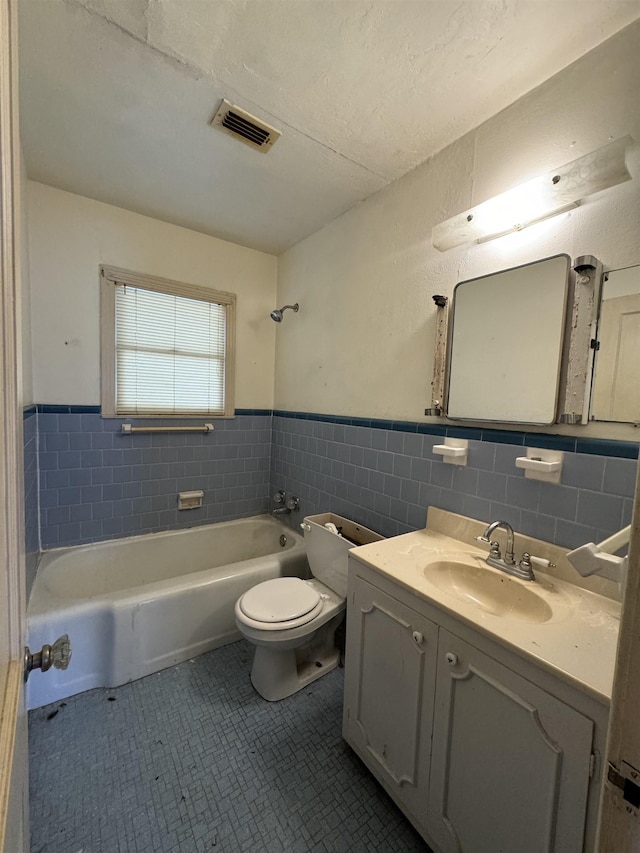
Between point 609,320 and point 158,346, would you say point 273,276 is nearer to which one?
point 158,346

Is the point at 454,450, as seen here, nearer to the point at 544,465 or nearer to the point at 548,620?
the point at 544,465

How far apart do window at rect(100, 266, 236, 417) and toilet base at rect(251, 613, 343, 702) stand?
1.66 meters

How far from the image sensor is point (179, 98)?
4.47ft

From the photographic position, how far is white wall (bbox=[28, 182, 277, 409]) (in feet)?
6.61

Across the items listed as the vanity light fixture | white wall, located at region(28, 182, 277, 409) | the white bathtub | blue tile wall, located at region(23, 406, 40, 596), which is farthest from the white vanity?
white wall, located at region(28, 182, 277, 409)

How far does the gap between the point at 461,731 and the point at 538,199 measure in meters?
1.70

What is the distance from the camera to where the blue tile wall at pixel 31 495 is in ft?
5.56

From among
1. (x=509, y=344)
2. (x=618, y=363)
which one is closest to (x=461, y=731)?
(x=618, y=363)

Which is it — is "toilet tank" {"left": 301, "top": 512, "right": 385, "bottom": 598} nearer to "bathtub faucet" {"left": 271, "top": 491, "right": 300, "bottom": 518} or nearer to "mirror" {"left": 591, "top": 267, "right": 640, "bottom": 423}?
"bathtub faucet" {"left": 271, "top": 491, "right": 300, "bottom": 518}

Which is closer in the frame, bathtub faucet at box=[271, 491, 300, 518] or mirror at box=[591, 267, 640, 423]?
mirror at box=[591, 267, 640, 423]

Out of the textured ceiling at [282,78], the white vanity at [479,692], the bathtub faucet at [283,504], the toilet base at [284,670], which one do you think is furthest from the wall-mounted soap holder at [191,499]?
the textured ceiling at [282,78]

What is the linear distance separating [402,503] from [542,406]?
Result: 80cm

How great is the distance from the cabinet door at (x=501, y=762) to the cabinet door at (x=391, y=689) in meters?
0.05

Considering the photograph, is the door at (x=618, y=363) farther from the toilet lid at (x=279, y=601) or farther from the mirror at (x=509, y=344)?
the toilet lid at (x=279, y=601)
